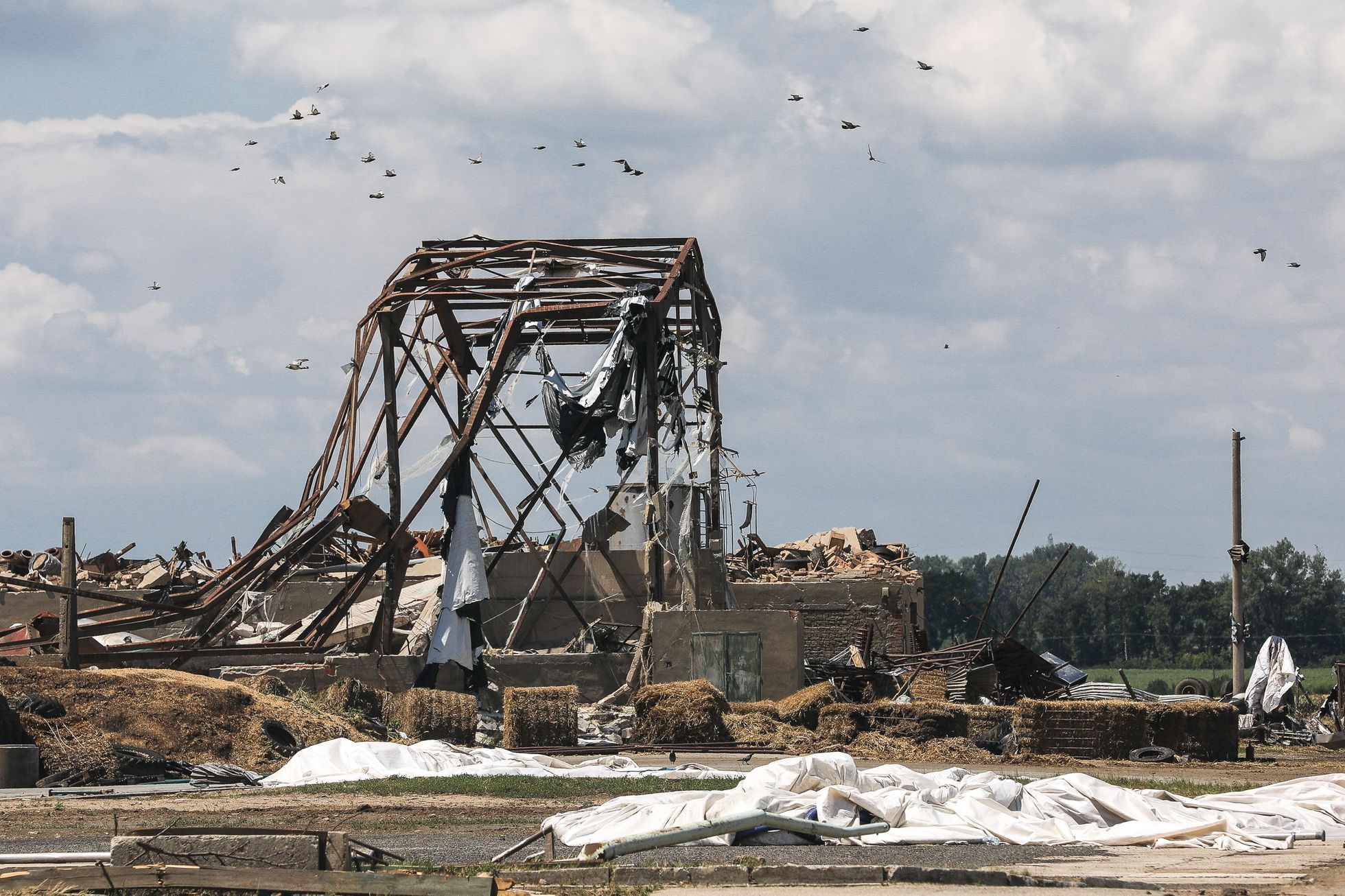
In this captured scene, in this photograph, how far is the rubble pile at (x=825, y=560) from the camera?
140ft

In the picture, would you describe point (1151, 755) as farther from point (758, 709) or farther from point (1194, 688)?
point (1194, 688)

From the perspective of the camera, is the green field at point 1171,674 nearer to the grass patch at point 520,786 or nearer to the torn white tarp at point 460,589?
the torn white tarp at point 460,589

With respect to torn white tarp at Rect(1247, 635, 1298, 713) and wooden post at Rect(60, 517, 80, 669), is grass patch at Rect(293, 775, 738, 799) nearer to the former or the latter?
wooden post at Rect(60, 517, 80, 669)

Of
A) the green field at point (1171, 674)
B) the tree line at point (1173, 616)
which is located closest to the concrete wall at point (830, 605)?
the green field at point (1171, 674)

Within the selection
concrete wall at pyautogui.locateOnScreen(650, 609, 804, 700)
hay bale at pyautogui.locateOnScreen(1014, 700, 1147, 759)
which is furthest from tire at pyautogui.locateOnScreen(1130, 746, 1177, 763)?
concrete wall at pyautogui.locateOnScreen(650, 609, 804, 700)

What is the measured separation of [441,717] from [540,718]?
67.7 inches

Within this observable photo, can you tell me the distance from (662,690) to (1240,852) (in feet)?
43.9

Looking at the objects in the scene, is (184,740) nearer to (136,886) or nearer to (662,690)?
(662,690)

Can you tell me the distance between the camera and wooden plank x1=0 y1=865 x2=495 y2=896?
1000 centimetres

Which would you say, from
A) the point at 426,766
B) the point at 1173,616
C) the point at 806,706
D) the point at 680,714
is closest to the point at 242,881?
the point at 426,766

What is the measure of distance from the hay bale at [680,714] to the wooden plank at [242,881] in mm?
14590

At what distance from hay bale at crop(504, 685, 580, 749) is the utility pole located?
17.8 metres

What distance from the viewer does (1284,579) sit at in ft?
414

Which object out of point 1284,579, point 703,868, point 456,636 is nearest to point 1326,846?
point 703,868
